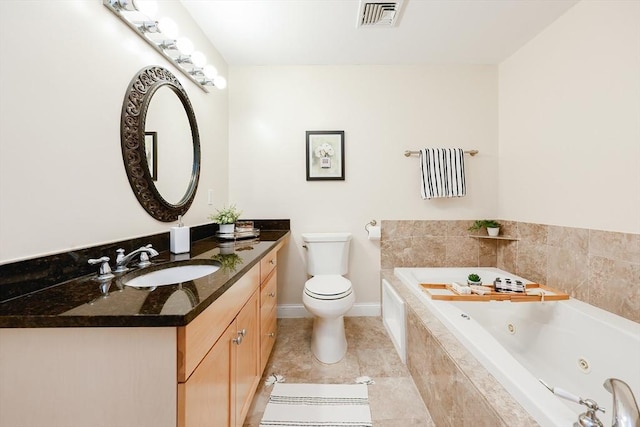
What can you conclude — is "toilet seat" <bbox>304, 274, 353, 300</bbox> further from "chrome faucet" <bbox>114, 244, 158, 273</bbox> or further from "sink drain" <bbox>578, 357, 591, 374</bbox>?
"sink drain" <bbox>578, 357, 591, 374</bbox>

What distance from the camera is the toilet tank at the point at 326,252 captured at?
7.65 feet

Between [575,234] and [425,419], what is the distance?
148 cm

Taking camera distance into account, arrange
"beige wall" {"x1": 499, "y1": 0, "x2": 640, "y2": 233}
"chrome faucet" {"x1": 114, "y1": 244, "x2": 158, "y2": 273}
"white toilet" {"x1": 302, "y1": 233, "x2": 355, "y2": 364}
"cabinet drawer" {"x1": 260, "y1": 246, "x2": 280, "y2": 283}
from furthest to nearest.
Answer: "white toilet" {"x1": 302, "y1": 233, "x2": 355, "y2": 364} < "cabinet drawer" {"x1": 260, "y1": 246, "x2": 280, "y2": 283} < "beige wall" {"x1": 499, "y1": 0, "x2": 640, "y2": 233} < "chrome faucet" {"x1": 114, "y1": 244, "x2": 158, "y2": 273}

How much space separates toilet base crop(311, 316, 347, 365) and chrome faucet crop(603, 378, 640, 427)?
1372mm

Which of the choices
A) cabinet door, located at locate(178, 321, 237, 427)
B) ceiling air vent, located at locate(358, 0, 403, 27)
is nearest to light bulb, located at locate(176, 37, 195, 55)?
ceiling air vent, located at locate(358, 0, 403, 27)

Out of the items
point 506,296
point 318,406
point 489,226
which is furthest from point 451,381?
point 489,226

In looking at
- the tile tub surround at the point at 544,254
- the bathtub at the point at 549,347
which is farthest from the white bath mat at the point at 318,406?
the tile tub surround at the point at 544,254

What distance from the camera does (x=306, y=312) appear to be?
8.27 feet

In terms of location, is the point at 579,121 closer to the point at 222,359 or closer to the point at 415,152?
the point at 415,152

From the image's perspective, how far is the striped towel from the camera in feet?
7.82

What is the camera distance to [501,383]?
96cm

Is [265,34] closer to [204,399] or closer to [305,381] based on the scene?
[204,399]

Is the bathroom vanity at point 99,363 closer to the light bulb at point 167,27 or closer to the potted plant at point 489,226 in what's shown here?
the light bulb at point 167,27

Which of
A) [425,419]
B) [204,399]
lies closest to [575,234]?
[425,419]
